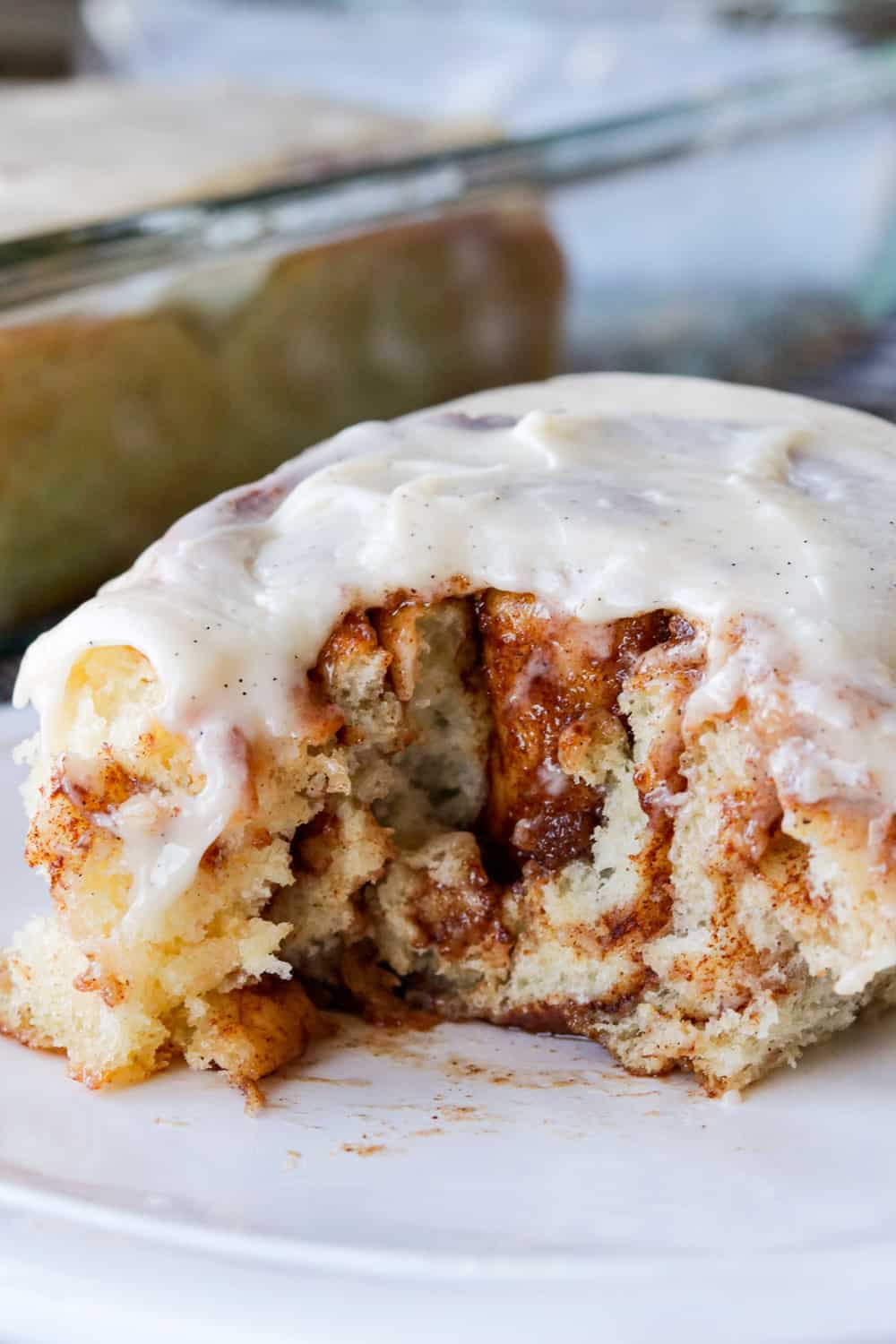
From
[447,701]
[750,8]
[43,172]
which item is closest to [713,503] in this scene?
[447,701]

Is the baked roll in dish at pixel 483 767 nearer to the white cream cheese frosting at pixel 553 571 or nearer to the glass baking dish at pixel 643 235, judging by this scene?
the white cream cheese frosting at pixel 553 571

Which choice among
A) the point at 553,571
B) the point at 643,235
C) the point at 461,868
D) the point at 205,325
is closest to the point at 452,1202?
the point at 461,868

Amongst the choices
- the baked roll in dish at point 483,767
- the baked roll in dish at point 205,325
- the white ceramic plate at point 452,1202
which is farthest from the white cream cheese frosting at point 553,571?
the baked roll in dish at point 205,325

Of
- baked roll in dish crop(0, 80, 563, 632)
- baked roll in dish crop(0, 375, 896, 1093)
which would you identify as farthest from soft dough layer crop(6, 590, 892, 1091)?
baked roll in dish crop(0, 80, 563, 632)

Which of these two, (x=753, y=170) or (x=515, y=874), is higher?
(x=753, y=170)

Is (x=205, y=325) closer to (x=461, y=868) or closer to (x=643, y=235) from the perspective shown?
(x=643, y=235)

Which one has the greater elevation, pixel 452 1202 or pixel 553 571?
pixel 553 571

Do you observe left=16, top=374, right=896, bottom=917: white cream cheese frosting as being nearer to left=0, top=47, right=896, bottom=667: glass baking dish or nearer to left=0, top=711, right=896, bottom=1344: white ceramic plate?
left=0, top=711, right=896, bottom=1344: white ceramic plate

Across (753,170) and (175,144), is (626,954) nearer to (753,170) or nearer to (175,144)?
(175,144)

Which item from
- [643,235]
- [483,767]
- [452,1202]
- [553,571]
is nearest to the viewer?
[452,1202]
